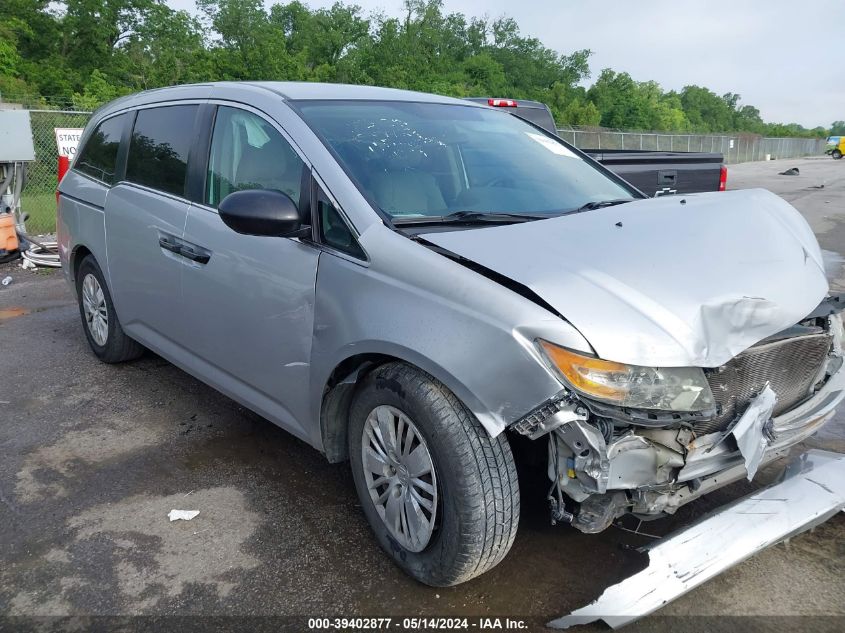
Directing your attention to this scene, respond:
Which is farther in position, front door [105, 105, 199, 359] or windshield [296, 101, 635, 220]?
front door [105, 105, 199, 359]

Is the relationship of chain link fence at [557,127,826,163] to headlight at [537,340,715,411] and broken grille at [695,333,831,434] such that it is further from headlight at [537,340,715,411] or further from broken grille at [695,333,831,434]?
headlight at [537,340,715,411]

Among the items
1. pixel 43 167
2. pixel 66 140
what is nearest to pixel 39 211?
pixel 43 167

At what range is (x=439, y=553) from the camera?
258 centimetres

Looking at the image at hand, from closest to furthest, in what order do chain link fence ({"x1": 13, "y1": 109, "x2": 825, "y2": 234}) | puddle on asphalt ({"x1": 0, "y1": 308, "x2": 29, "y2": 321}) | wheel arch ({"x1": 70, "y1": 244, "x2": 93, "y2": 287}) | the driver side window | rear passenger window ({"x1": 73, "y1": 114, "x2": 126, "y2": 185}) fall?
the driver side window, rear passenger window ({"x1": 73, "y1": 114, "x2": 126, "y2": 185}), wheel arch ({"x1": 70, "y1": 244, "x2": 93, "y2": 287}), puddle on asphalt ({"x1": 0, "y1": 308, "x2": 29, "y2": 321}), chain link fence ({"x1": 13, "y1": 109, "x2": 825, "y2": 234})

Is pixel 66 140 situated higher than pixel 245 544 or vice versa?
pixel 66 140

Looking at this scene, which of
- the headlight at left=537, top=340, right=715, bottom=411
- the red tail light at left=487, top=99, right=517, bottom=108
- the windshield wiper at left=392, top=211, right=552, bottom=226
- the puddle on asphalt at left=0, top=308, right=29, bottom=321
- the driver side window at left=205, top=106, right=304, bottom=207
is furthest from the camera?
the red tail light at left=487, top=99, right=517, bottom=108

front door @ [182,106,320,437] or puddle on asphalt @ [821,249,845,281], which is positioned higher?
front door @ [182,106,320,437]

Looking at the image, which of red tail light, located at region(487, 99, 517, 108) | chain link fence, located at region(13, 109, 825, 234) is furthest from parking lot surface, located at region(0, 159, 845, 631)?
chain link fence, located at region(13, 109, 825, 234)

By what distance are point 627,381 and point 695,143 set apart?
46863 millimetres

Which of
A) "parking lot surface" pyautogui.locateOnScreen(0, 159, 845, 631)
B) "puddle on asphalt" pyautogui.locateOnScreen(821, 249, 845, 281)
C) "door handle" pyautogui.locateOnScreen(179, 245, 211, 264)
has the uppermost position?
"door handle" pyautogui.locateOnScreen(179, 245, 211, 264)

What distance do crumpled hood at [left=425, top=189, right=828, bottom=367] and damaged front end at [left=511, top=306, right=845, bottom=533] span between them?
0.28ft

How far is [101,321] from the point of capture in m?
5.04

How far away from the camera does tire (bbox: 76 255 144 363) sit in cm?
485

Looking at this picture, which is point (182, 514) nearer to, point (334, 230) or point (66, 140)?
point (334, 230)
